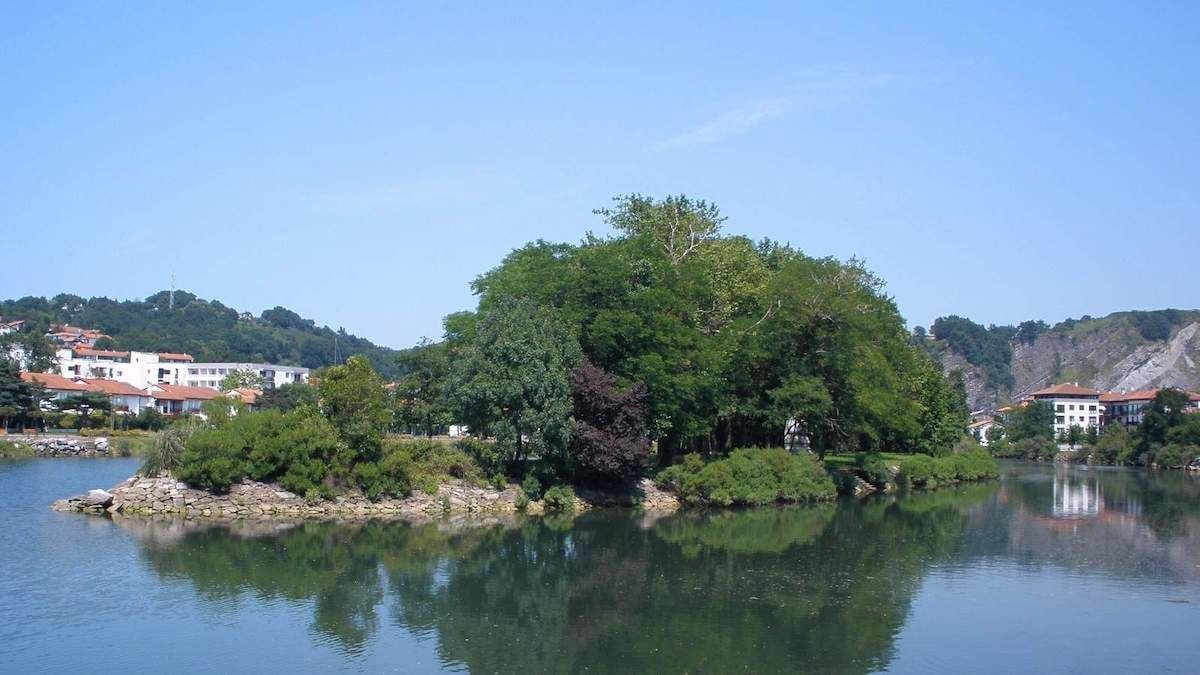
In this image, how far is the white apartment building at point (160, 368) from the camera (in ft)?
459

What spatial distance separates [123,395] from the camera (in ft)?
335

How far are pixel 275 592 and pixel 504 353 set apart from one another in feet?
58.3

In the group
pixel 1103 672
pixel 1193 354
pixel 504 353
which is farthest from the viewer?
pixel 1193 354

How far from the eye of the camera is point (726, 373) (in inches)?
2109

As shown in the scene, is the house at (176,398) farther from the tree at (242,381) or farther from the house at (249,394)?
the house at (249,394)

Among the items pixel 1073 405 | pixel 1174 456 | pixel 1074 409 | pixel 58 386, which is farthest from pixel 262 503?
pixel 1074 409

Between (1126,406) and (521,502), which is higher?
(1126,406)

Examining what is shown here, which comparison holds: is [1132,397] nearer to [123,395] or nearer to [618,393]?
[618,393]

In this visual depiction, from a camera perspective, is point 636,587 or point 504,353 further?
point 504,353

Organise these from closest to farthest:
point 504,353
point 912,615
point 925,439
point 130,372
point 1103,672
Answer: point 1103,672, point 912,615, point 504,353, point 925,439, point 130,372

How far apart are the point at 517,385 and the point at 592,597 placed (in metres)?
15.7

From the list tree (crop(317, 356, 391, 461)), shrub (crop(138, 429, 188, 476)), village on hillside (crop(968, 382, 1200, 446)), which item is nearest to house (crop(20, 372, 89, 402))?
shrub (crop(138, 429, 188, 476))

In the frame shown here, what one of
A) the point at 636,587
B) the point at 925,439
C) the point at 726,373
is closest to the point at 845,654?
the point at 636,587

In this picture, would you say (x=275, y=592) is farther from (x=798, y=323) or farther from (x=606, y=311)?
(x=798, y=323)
